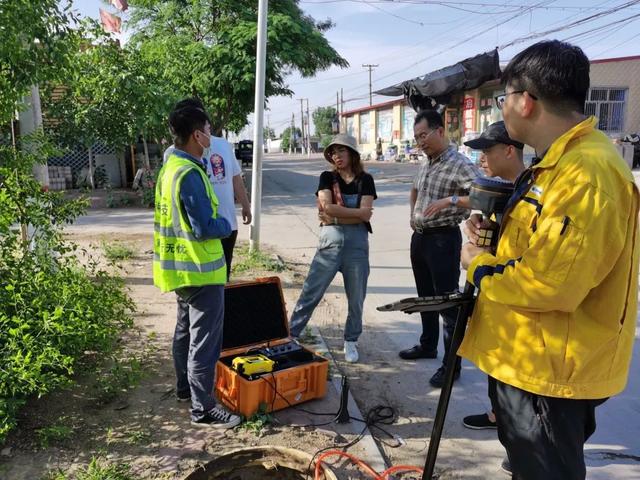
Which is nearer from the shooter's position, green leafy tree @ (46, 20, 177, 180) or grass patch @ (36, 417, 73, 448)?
grass patch @ (36, 417, 73, 448)

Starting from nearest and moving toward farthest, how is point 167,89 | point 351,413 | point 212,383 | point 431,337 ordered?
1. point 212,383
2. point 351,413
3. point 431,337
4. point 167,89

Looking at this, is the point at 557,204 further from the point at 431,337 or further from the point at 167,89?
the point at 167,89

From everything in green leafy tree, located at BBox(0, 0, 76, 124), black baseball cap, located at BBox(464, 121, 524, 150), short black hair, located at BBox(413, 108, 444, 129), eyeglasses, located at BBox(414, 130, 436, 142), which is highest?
green leafy tree, located at BBox(0, 0, 76, 124)

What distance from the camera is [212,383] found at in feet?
10.8

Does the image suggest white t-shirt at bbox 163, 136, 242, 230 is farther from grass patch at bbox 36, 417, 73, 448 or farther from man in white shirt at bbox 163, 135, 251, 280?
grass patch at bbox 36, 417, 73, 448

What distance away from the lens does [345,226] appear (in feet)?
13.7

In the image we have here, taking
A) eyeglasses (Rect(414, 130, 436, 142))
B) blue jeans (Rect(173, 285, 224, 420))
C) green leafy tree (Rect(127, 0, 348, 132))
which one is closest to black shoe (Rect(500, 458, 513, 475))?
blue jeans (Rect(173, 285, 224, 420))

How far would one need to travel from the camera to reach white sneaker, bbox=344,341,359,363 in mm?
4434

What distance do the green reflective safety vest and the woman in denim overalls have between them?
132cm

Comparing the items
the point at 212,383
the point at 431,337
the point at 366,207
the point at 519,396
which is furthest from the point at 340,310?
the point at 519,396

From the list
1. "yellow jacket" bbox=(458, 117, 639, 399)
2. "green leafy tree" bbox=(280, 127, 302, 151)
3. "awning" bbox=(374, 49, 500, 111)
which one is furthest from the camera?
"green leafy tree" bbox=(280, 127, 302, 151)

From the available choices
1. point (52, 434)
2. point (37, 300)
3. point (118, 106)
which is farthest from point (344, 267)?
point (118, 106)

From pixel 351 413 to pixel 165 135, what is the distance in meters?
11.6

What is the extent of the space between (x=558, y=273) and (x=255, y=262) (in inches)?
242
